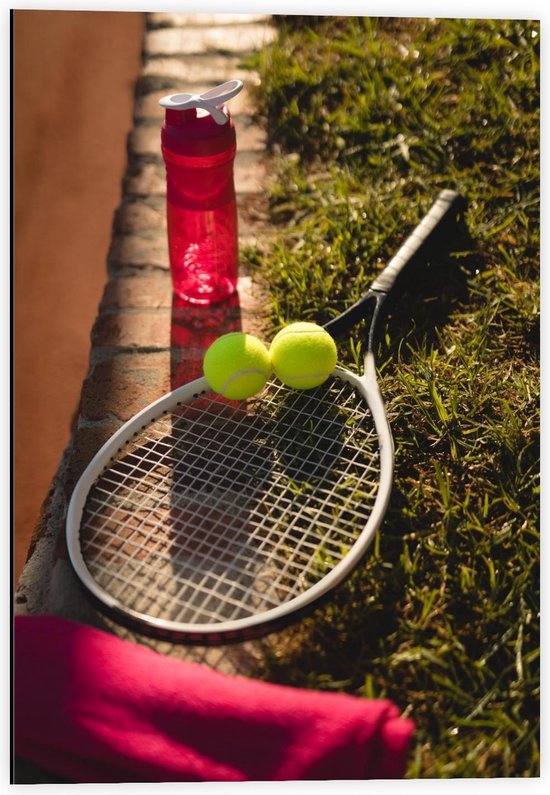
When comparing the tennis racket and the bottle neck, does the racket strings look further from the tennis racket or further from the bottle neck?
the bottle neck

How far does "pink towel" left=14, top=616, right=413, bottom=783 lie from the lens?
1.31 metres

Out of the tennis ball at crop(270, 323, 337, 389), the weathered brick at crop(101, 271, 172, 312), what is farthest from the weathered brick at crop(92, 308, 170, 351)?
the tennis ball at crop(270, 323, 337, 389)

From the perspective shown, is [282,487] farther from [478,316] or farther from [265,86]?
[265,86]

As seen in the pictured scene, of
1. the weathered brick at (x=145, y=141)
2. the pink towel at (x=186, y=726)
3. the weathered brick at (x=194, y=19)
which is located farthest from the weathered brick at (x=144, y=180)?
the pink towel at (x=186, y=726)

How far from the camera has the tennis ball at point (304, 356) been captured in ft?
5.52

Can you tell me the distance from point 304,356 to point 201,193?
48cm

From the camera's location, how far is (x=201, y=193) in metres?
1.88

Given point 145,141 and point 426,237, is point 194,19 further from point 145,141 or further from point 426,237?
point 426,237

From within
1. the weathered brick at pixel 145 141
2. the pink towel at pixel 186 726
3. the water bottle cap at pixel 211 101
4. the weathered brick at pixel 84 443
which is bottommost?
the pink towel at pixel 186 726

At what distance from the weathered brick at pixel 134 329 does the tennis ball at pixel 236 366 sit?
36cm

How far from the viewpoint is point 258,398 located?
1775mm

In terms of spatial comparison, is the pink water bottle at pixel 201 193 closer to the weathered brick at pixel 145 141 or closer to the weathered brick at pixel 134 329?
the weathered brick at pixel 134 329

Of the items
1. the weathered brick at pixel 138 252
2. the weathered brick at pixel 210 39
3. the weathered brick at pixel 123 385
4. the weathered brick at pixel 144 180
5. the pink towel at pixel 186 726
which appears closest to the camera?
the pink towel at pixel 186 726

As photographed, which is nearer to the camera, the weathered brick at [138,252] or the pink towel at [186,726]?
the pink towel at [186,726]
